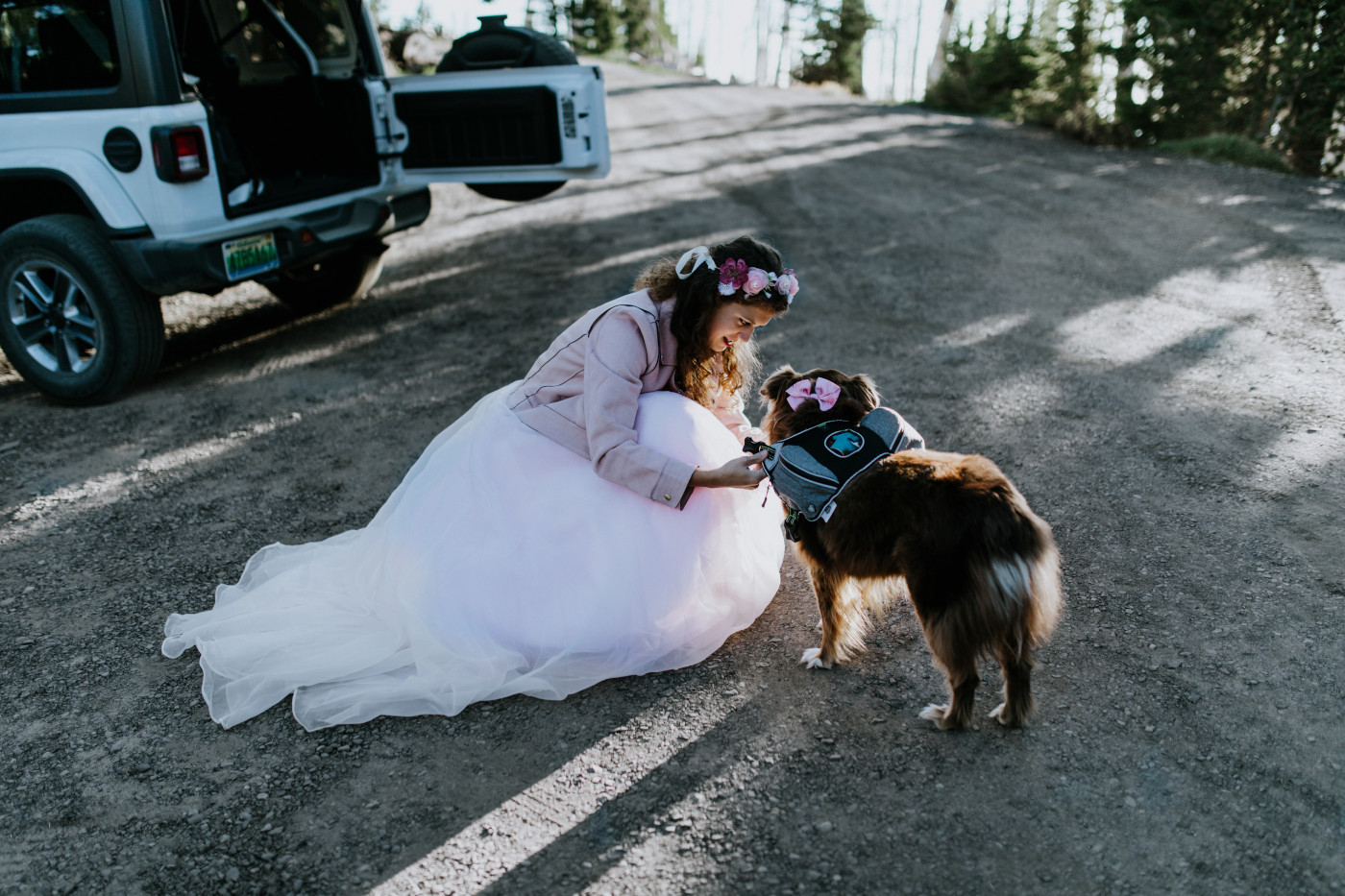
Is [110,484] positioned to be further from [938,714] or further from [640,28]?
[640,28]

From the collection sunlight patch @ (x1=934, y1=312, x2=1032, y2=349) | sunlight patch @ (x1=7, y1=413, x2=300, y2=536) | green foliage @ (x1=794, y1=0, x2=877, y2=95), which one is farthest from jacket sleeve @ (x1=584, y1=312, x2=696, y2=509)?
green foliage @ (x1=794, y1=0, x2=877, y2=95)

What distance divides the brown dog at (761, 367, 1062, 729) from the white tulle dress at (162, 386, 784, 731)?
0.46 m

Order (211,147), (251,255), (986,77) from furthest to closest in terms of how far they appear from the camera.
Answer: (986,77) < (251,255) < (211,147)

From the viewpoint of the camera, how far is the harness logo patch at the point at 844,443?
9.28 feet

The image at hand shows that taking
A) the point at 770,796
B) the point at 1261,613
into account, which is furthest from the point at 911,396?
the point at 770,796

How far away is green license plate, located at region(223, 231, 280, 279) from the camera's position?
547 centimetres

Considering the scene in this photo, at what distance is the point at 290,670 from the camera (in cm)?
329

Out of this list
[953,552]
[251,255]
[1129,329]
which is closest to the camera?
[953,552]

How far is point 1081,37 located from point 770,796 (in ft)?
48.8

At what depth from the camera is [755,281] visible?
9.98ft

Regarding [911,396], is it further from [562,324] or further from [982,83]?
[982,83]

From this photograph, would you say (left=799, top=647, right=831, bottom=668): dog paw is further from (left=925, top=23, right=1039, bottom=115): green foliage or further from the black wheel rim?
(left=925, top=23, right=1039, bottom=115): green foliage

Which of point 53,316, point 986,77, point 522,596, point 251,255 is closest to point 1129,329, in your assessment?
point 522,596

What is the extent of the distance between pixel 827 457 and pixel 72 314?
5215 mm
